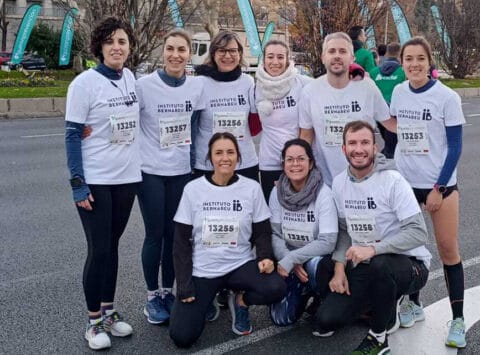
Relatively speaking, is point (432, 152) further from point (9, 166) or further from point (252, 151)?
point (9, 166)

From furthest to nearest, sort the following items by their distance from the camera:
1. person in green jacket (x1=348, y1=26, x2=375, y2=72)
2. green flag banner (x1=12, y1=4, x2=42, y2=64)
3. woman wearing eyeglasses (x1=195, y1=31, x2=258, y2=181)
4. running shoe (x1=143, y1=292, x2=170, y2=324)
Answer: green flag banner (x1=12, y1=4, x2=42, y2=64)
person in green jacket (x1=348, y1=26, x2=375, y2=72)
woman wearing eyeglasses (x1=195, y1=31, x2=258, y2=181)
running shoe (x1=143, y1=292, x2=170, y2=324)

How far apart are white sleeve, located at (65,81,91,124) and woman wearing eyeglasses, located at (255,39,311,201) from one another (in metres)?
1.40

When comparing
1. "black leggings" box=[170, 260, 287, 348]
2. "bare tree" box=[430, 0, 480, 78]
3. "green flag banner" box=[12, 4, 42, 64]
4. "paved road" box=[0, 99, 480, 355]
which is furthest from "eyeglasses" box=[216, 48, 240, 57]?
"bare tree" box=[430, 0, 480, 78]

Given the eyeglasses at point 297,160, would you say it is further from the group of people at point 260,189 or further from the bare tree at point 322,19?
the bare tree at point 322,19

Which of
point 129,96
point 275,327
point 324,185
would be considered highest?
point 129,96

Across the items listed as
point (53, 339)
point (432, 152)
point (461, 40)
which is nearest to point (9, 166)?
point (53, 339)

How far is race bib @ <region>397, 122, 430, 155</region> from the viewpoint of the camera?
4074 mm

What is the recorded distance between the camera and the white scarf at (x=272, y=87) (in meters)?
4.61

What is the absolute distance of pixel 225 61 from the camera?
4.57 metres

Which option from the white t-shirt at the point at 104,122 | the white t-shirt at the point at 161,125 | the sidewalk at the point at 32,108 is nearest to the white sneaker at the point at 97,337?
the white t-shirt at the point at 104,122

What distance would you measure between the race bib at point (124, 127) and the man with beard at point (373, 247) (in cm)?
142

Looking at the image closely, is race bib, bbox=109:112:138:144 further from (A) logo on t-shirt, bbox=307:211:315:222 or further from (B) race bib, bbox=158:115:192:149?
(A) logo on t-shirt, bbox=307:211:315:222

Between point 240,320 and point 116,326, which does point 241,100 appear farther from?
point 116,326

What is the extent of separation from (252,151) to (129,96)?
122cm
